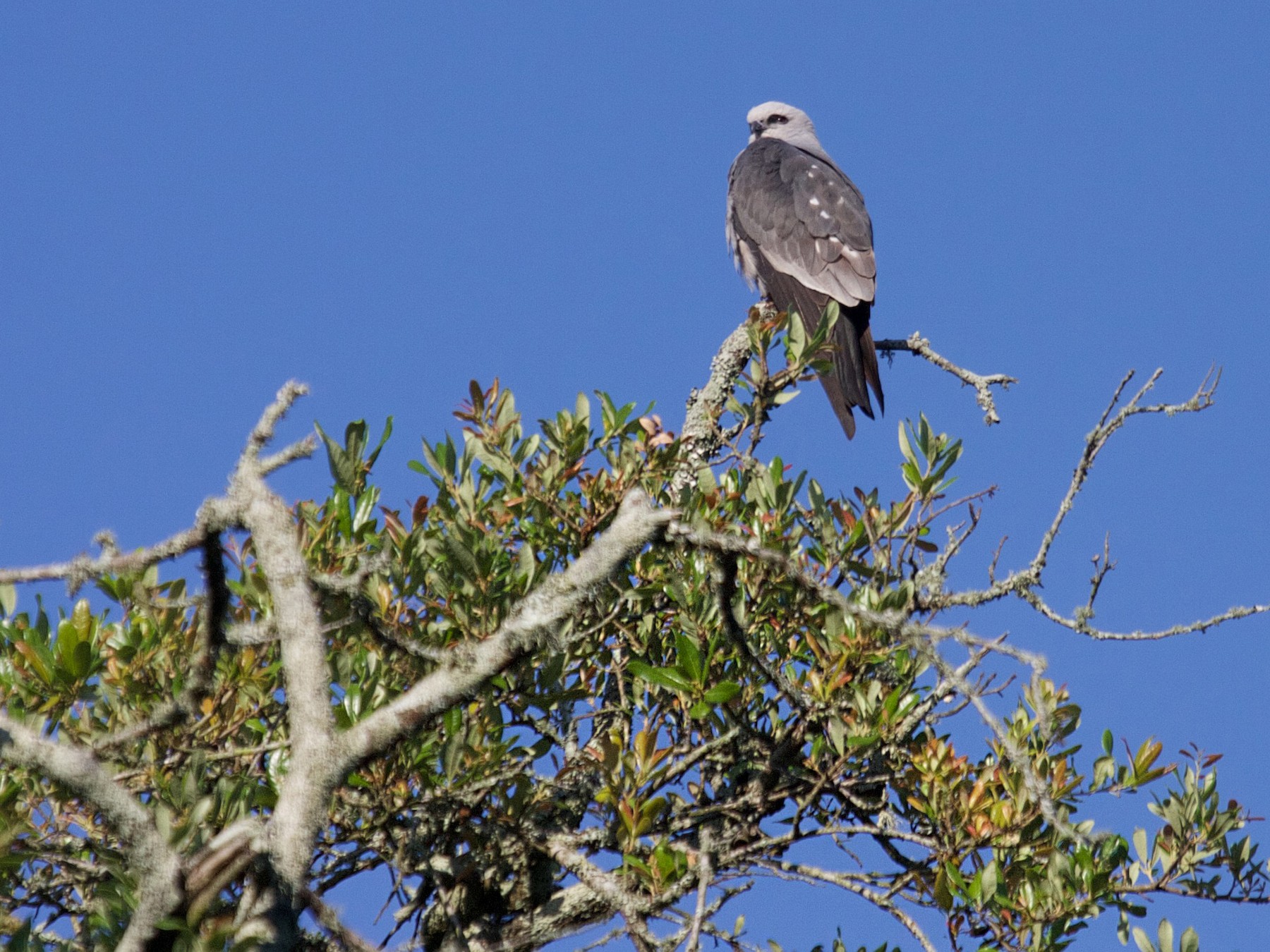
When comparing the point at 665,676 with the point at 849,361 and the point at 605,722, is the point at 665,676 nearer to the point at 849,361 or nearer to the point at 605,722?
the point at 605,722

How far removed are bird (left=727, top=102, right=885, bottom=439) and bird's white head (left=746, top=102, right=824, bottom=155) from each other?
99 centimetres

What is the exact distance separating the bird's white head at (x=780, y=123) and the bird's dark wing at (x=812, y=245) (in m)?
1.21

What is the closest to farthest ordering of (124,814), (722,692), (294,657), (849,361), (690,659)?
(124,814)
(294,657)
(722,692)
(690,659)
(849,361)

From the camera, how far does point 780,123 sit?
10.7 m

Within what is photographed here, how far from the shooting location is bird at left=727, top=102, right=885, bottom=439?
719cm

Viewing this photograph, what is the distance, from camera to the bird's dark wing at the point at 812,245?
23.6 feet

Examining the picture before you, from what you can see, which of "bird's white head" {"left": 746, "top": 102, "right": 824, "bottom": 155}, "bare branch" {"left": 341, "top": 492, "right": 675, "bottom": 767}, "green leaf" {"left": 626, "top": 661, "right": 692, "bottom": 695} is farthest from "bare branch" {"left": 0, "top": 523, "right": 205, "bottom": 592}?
"bird's white head" {"left": 746, "top": 102, "right": 824, "bottom": 155}

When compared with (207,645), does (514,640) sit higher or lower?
lower

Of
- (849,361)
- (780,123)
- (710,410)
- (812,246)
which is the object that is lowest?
(710,410)

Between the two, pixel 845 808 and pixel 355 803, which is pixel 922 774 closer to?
pixel 845 808

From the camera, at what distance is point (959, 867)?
138 inches

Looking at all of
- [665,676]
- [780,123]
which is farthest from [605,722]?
[780,123]

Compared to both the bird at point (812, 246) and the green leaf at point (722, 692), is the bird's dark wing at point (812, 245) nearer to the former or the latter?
the bird at point (812, 246)

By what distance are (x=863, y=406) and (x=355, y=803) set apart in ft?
14.4
